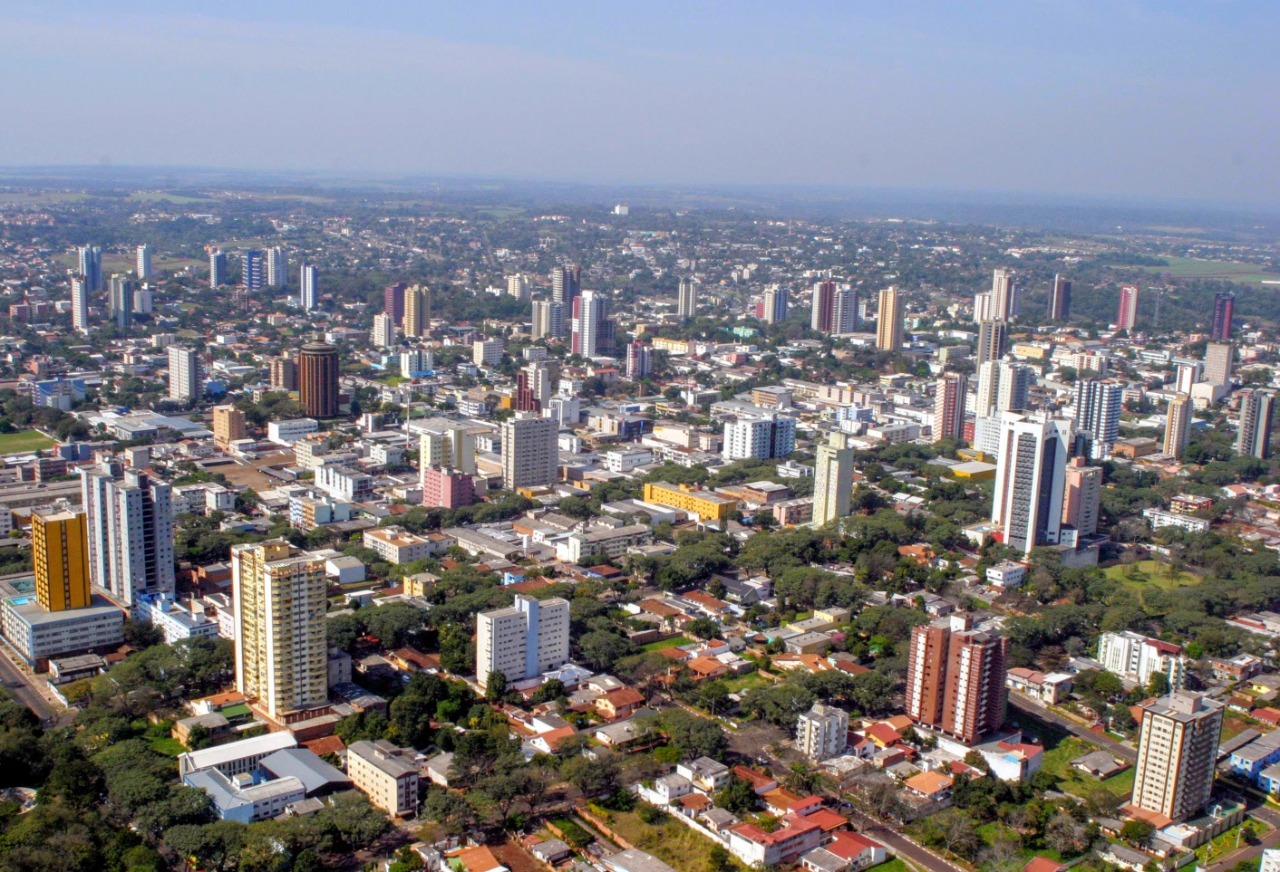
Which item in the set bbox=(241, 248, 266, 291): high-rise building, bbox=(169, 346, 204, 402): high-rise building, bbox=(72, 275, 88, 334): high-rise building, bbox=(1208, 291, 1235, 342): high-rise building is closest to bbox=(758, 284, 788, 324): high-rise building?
bbox=(1208, 291, 1235, 342): high-rise building

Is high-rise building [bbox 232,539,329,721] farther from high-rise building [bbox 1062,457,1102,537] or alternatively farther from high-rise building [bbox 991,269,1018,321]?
high-rise building [bbox 991,269,1018,321]

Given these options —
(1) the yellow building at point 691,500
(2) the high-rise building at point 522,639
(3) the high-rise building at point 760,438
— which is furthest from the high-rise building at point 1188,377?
(2) the high-rise building at point 522,639

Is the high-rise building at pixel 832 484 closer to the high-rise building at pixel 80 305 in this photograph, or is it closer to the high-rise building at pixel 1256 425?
the high-rise building at pixel 1256 425

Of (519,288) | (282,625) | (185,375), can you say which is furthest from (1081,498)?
(519,288)

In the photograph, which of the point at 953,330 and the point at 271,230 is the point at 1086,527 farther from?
the point at 271,230

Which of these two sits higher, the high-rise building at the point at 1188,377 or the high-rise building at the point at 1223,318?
the high-rise building at the point at 1223,318

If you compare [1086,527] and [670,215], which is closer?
[1086,527]

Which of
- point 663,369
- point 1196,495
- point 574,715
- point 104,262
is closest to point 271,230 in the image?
point 104,262
